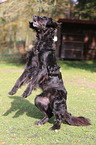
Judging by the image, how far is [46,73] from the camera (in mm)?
4273

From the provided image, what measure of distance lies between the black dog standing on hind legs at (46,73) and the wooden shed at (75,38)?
16.7m

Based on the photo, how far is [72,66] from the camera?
18812mm

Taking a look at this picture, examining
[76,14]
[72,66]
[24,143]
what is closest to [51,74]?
[24,143]

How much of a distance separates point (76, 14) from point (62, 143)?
1095 inches

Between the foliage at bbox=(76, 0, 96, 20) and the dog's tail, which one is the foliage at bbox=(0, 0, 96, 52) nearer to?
the foliage at bbox=(76, 0, 96, 20)

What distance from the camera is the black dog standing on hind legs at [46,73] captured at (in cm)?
421

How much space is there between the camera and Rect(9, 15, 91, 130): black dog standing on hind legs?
13.8ft

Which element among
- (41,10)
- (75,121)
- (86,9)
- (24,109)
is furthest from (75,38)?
(75,121)

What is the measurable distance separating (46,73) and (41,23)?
41.6 inches

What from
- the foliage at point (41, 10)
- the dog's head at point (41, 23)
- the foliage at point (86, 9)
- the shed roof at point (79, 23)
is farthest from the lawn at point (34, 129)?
the foliage at point (86, 9)

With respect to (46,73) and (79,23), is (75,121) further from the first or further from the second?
(79,23)

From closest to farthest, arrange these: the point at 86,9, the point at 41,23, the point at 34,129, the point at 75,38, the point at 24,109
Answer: the point at 41,23
the point at 34,129
the point at 24,109
the point at 75,38
the point at 86,9

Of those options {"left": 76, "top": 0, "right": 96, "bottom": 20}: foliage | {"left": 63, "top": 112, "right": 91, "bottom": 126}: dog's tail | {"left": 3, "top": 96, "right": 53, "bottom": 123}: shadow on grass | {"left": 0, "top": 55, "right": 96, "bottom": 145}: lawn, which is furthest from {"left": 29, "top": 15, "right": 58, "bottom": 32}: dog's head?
{"left": 76, "top": 0, "right": 96, "bottom": 20}: foliage

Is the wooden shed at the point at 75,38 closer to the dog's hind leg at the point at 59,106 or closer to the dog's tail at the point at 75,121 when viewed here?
the dog's tail at the point at 75,121
